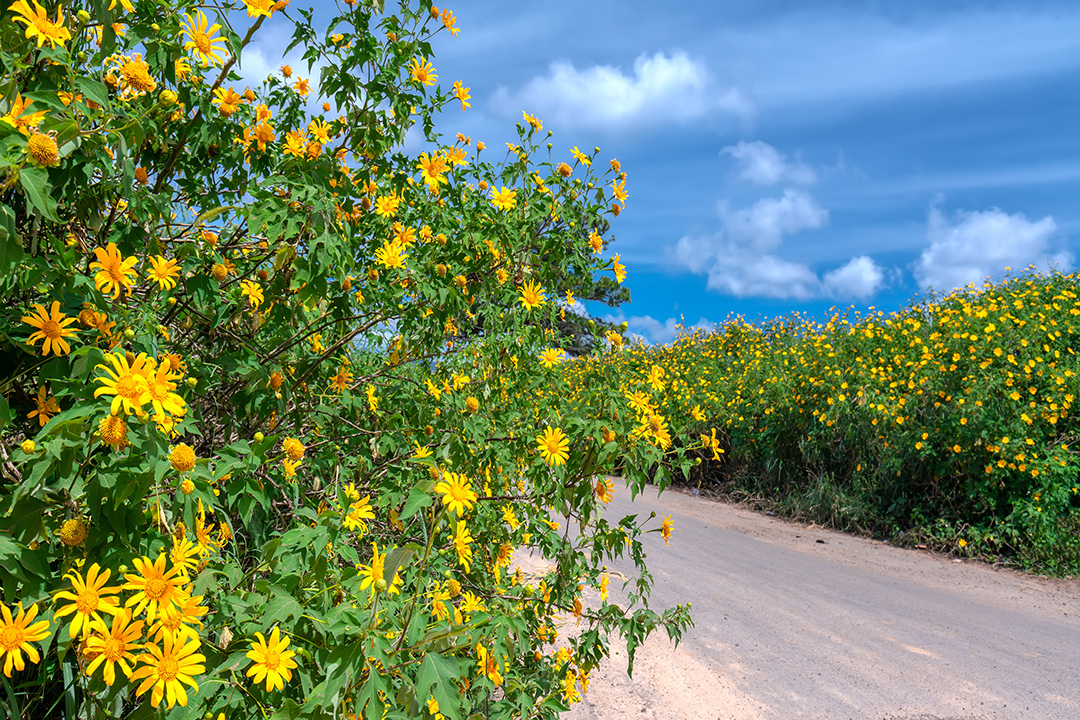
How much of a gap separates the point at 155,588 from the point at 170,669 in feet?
0.44

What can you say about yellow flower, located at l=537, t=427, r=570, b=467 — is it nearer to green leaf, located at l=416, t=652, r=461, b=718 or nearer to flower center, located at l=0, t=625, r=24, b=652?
green leaf, located at l=416, t=652, r=461, b=718

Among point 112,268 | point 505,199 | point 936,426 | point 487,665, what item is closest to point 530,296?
point 505,199

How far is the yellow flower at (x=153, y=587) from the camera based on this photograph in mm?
1134

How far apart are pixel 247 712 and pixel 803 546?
6750 mm

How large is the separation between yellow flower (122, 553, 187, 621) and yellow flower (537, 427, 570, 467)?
1.07 meters

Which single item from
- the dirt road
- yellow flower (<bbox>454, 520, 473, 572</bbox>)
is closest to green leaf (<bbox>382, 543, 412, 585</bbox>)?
yellow flower (<bbox>454, 520, 473, 572</bbox>)

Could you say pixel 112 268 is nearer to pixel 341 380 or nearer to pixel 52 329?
pixel 52 329

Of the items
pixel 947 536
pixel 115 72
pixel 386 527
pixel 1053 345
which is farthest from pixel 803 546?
pixel 115 72

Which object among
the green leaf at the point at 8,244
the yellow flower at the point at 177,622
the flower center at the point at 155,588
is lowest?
the yellow flower at the point at 177,622

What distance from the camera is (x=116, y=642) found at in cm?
112

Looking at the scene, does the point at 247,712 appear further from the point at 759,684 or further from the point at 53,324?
the point at 759,684

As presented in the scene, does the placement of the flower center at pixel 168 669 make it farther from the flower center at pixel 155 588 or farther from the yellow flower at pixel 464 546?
the yellow flower at pixel 464 546

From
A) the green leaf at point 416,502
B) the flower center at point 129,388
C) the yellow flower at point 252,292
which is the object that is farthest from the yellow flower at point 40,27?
the green leaf at point 416,502

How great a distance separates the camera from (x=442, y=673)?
46.8 inches
